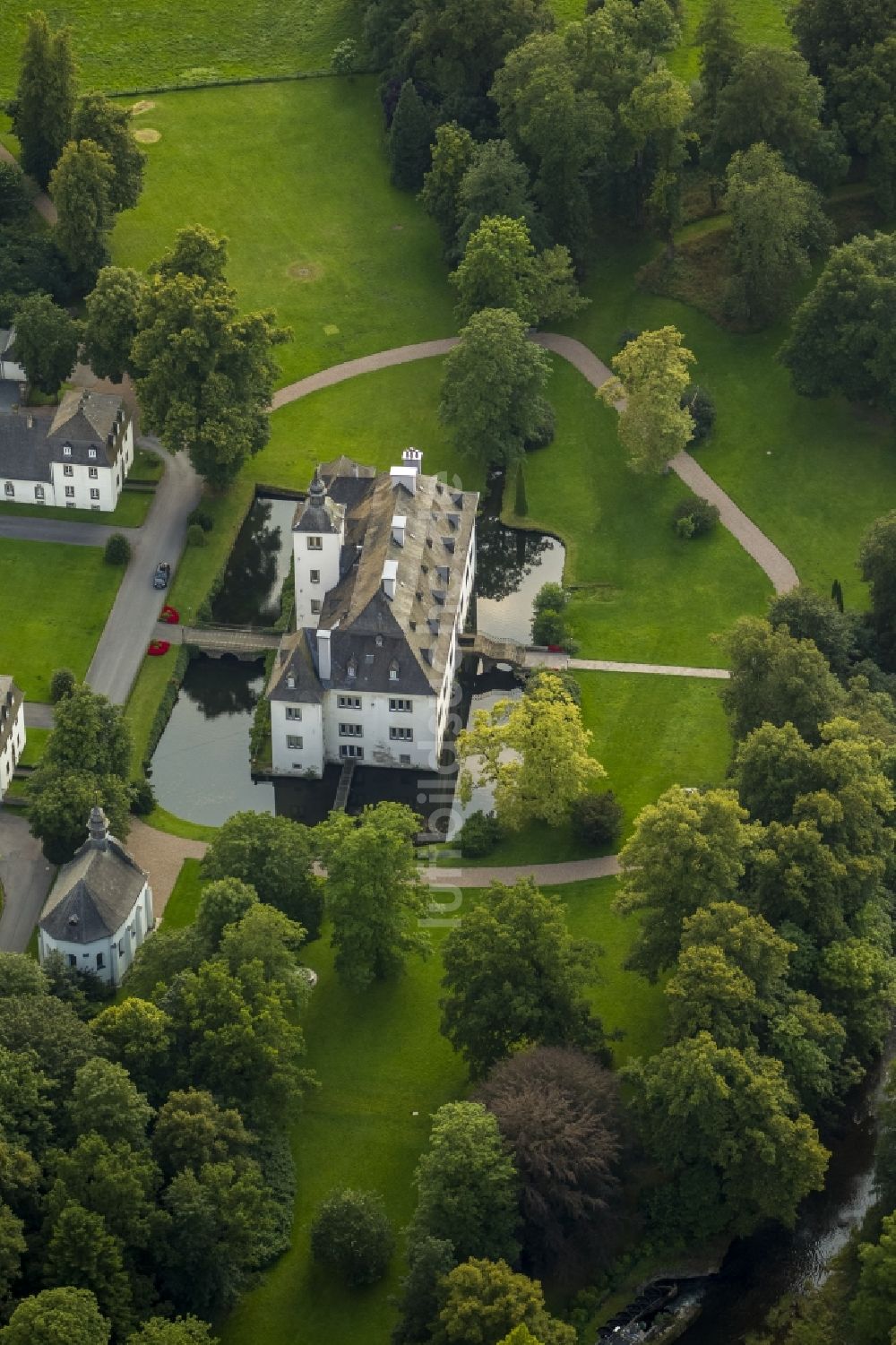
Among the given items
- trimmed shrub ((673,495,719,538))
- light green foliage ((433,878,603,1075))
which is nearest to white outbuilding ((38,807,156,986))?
light green foliage ((433,878,603,1075))

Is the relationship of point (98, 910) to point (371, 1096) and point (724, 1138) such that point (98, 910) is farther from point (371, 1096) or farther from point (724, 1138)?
point (724, 1138)

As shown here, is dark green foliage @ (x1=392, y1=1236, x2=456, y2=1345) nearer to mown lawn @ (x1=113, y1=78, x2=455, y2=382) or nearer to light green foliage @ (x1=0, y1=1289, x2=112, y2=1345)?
light green foliage @ (x1=0, y1=1289, x2=112, y2=1345)

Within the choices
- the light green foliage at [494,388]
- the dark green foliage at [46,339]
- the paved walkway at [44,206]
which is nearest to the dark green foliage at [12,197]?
the paved walkway at [44,206]

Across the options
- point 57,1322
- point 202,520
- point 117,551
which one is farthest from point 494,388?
point 57,1322

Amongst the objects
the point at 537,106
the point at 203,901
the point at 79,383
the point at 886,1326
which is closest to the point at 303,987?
the point at 203,901

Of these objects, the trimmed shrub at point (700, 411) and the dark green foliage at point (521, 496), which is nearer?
the dark green foliage at point (521, 496)

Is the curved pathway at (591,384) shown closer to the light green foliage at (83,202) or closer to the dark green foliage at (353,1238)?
the light green foliage at (83,202)
